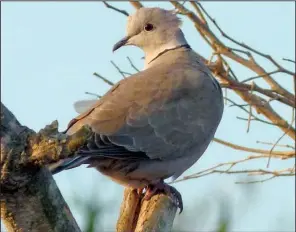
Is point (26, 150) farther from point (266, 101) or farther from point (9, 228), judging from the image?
point (266, 101)

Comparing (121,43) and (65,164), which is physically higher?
(121,43)

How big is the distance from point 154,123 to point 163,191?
507 mm

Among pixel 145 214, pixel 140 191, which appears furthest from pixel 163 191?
pixel 145 214

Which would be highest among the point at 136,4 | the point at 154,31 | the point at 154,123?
the point at 136,4

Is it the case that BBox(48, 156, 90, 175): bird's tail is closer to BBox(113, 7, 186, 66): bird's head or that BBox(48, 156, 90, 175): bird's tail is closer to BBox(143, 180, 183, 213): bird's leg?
BBox(143, 180, 183, 213): bird's leg

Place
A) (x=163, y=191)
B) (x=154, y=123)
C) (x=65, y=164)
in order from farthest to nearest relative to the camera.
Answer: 1. (x=154, y=123)
2. (x=163, y=191)
3. (x=65, y=164)

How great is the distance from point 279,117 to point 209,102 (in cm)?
62

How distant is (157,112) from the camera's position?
435cm

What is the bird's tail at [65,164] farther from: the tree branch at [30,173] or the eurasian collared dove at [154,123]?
the tree branch at [30,173]

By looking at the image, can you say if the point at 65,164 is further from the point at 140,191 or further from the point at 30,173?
the point at 30,173

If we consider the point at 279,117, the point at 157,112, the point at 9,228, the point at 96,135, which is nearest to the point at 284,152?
the point at 279,117

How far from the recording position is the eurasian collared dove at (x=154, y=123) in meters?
4.00

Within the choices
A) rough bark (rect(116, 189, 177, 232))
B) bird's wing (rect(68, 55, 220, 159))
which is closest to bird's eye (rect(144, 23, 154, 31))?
bird's wing (rect(68, 55, 220, 159))

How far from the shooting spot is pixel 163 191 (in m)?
3.93
